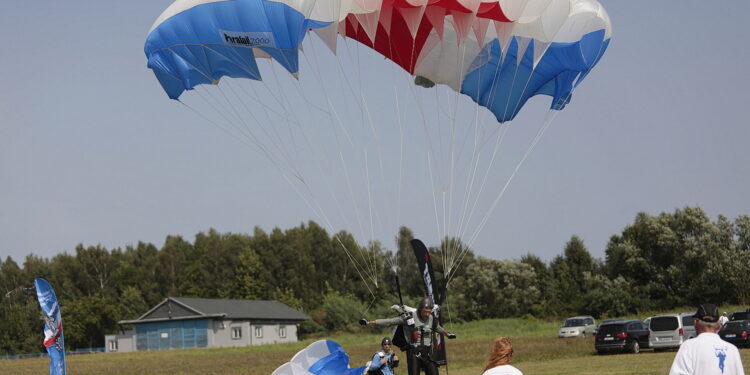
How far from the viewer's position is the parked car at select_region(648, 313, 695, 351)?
2584 cm

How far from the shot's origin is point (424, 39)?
1325 centimetres

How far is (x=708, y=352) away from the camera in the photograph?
503cm

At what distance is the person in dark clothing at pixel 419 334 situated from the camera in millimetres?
10352

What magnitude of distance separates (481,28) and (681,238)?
47928 millimetres

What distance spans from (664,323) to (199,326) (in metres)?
38.1

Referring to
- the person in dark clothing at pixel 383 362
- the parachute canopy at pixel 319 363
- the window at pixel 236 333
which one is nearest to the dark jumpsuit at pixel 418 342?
the person in dark clothing at pixel 383 362

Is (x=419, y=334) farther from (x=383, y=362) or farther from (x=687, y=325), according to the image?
(x=687, y=325)

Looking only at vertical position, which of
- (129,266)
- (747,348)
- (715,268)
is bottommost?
(747,348)

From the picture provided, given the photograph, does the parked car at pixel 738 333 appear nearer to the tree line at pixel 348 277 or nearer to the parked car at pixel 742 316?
the parked car at pixel 742 316

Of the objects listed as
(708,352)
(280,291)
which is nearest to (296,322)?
(280,291)

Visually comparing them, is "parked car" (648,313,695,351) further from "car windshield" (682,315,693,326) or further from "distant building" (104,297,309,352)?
"distant building" (104,297,309,352)

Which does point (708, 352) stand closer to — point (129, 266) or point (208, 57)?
point (208, 57)

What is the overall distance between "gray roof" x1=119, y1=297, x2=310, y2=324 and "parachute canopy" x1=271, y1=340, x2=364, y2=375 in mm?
47275

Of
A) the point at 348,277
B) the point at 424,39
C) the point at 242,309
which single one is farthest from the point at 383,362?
the point at 348,277
